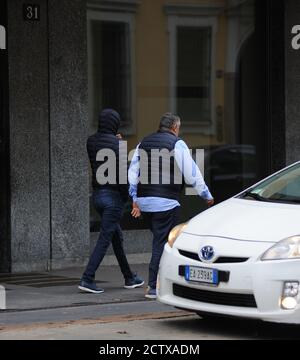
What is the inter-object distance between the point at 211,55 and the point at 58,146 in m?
2.79

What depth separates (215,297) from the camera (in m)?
7.30

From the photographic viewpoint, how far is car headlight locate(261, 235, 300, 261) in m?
6.98

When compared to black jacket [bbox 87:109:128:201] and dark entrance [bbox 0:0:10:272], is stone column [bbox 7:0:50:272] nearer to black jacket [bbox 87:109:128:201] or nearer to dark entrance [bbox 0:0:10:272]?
dark entrance [bbox 0:0:10:272]

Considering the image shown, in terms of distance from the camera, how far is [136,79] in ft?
41.7

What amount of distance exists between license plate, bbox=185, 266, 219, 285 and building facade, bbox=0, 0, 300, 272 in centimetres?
454

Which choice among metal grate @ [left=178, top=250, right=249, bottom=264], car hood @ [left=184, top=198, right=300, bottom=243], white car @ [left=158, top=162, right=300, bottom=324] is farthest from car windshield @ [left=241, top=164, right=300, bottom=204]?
metal grate @ [left=178, top=250, right=249, bottom=264]

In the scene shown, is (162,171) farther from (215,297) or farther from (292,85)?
(292,85)

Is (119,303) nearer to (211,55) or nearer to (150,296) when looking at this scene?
(150,296)

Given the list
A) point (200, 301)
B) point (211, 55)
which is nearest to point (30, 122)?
point (211, 55)

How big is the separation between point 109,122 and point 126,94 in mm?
2929

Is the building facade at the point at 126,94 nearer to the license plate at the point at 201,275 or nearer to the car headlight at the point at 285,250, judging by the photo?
the license plate at the point at 201,275

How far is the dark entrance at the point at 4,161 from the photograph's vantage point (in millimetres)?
11484

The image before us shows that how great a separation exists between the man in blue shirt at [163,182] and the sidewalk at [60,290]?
1.79 ft

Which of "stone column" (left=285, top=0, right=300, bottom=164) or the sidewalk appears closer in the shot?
the sidewalk
